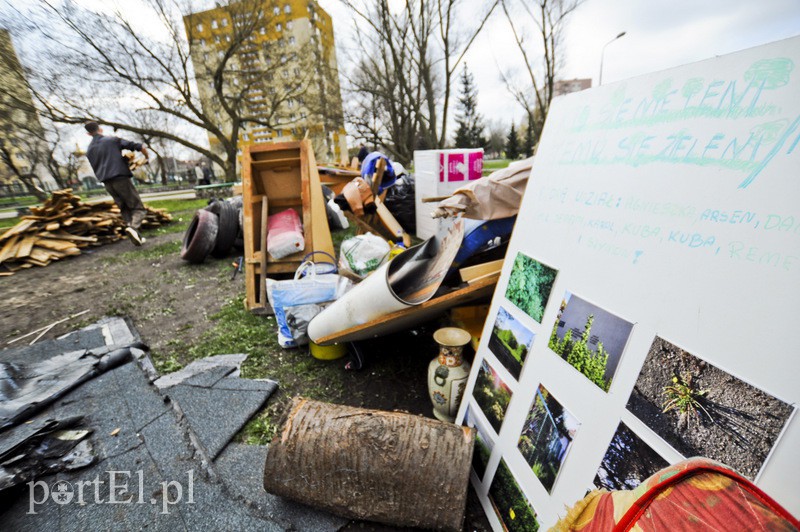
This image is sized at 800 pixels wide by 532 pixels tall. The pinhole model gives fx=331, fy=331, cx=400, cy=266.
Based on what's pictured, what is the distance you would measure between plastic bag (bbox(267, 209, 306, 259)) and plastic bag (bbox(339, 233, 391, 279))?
0.66 metres

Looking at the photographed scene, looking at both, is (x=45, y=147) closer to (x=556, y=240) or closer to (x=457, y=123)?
(x=556, y=240)

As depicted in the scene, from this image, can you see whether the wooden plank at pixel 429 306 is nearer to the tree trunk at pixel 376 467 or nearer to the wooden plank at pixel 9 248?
the tree trunk at pixel 376 467

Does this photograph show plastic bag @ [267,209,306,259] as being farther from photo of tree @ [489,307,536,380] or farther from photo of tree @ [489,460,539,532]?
photo of tree @ [489,460,539,532]

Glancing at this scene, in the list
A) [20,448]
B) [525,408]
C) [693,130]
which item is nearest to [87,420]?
[20,448]

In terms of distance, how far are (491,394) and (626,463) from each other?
0.66 metres

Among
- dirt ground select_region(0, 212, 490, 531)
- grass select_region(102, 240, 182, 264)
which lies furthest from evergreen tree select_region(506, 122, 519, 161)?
dirt ground select_region(0, 212, 490, 531)

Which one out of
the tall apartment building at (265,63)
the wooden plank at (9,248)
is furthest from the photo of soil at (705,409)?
the tall apartment building at (265,63)

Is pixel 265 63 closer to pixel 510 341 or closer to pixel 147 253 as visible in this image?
pixel 147 253

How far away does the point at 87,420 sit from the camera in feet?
6.43

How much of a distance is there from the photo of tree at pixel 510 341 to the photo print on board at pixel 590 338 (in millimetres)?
150

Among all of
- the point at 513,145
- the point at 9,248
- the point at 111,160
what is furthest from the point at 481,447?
the point at 513,145

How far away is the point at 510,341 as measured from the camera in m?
1.44

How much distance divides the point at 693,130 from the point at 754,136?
15 cm

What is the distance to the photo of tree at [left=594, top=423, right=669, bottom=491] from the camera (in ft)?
2.78
